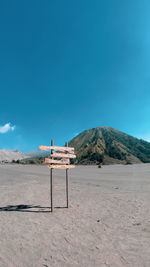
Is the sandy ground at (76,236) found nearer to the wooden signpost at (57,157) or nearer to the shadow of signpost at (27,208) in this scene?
the shadow of signpost at (27,208)

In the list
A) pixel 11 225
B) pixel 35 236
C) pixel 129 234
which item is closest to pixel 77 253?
pixel 35 236

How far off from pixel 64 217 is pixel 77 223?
1114 millimetres

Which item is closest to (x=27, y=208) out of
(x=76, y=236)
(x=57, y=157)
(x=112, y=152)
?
(x=57, y=157)

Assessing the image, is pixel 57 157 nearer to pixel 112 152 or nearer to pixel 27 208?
pixel 27 208

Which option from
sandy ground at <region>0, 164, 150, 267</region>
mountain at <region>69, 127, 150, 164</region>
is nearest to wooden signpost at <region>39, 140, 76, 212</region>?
sandy ground at <region>0, 164, 150, 267</region>

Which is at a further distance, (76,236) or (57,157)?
(57,157)

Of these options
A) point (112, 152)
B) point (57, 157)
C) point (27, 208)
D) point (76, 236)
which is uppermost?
point (112, 152)

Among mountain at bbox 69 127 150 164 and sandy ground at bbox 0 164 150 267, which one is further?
mountain at bbox 69 127 150 164

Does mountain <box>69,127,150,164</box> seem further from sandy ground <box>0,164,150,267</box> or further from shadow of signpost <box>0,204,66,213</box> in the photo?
sandy ground <box>0,164,150,267</box>

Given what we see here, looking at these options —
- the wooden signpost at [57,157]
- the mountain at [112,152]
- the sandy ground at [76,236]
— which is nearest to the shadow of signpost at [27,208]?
the sandy ground at [76,236]

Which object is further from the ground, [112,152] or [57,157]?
[112,152]

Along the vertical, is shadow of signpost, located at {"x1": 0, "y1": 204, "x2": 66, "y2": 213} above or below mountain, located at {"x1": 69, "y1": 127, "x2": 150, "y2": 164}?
below

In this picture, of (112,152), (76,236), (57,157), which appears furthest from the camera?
Result: (112,152)

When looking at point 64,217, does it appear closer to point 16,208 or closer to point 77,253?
point 77,253
